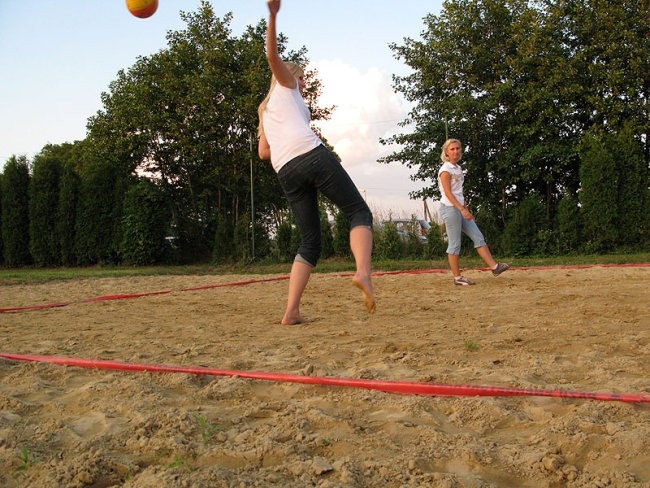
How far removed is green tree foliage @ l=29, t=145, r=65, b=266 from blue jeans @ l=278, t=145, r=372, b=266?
14854 mm

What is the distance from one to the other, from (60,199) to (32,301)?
11197 mm

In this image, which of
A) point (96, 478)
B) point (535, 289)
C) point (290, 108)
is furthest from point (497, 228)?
point (96, 478)

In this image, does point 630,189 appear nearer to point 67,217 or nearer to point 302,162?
point 302,162

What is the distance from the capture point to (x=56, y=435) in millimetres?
1997

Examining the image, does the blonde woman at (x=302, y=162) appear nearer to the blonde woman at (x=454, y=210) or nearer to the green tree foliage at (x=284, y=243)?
the blonde woman at (x=454, y=210)

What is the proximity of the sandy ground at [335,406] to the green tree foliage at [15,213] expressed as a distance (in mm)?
14373

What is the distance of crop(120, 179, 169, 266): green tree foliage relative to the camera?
1609cm

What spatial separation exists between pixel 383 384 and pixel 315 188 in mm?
1801

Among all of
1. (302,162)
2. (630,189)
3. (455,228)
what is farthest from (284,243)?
(302,162)

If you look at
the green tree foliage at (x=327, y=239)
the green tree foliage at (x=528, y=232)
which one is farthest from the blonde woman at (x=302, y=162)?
the green tree foliage at (x=327, y=239)

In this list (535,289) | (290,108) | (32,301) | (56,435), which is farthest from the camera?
(32,301)

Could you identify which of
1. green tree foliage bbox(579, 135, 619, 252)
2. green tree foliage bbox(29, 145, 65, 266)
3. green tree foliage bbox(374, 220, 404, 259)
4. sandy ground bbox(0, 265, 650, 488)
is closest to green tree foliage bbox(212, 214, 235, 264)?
green tree foliage bbox(374, 220, 404, 259)

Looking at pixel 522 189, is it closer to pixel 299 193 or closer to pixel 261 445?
pixel 299 193

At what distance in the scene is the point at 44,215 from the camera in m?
17.2
